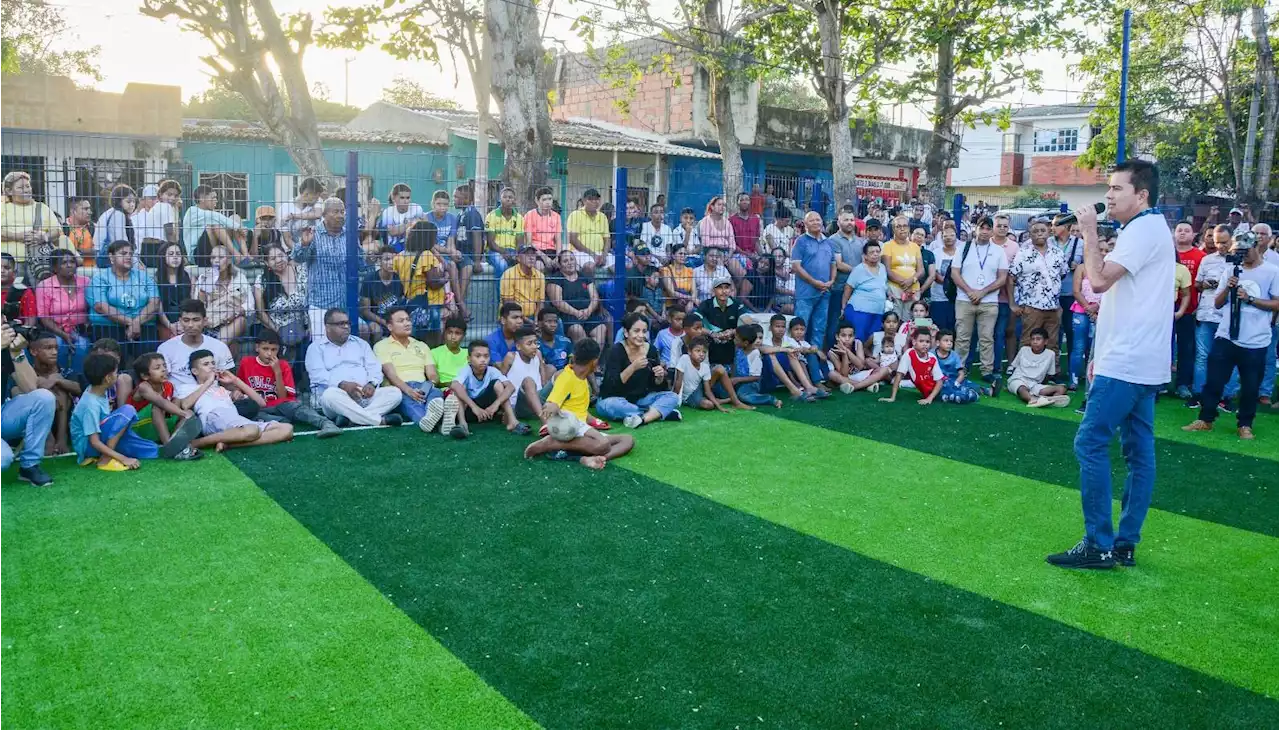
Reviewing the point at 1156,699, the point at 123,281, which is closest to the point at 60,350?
the point at 123,281

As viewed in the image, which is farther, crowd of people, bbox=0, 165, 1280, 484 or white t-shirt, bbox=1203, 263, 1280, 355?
white t-shirt, bbox=1203, 263, 1280, 355

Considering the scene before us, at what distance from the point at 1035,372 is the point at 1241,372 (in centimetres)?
213

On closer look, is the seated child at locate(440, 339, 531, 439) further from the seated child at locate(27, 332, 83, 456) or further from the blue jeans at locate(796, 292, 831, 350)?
the blue jeans at locate(796, 292, 831, 350)

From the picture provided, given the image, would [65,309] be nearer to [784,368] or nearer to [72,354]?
[72,354]

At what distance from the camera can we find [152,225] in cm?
925

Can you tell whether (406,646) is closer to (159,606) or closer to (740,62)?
(159,606)

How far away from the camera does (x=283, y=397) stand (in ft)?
29.1

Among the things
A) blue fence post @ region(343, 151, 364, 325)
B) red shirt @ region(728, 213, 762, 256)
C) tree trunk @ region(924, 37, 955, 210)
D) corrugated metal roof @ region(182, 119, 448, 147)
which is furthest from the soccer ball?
corrugated metal roof @ region(182, 119, 448, 147)

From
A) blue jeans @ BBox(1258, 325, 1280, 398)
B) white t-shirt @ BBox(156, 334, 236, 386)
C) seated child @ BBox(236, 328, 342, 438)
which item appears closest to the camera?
white t-shirt @ BBox(156, 334, 236, 386)

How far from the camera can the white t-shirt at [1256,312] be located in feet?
29.8

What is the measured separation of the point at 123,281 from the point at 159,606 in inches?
186

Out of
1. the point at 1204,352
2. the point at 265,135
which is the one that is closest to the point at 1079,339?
the point at 1204,352

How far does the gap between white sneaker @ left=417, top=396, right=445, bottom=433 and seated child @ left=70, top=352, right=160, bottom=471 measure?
2.20 m

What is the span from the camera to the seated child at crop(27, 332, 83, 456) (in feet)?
24.5
